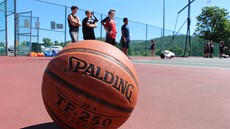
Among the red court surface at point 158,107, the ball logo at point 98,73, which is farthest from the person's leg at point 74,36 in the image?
the ball logo at point 98,73

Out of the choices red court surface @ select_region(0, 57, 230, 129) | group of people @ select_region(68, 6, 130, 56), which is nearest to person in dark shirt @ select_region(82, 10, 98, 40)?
group of people @ select_region(68, 6, 130, 56)

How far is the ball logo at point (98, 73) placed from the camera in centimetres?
206

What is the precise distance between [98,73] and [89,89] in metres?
0.15

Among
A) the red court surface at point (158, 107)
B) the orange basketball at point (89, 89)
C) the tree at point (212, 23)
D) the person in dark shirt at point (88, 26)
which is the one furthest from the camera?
the tree at point (212, 23)

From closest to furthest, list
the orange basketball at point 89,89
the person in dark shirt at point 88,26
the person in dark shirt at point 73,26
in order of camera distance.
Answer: the orange basketball at point 89,89 < the person in dark shirt at point 88,26 < the person in dark shirt at point 73,26

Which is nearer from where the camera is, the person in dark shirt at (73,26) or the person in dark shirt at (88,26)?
the person in dark shirt at (88,26)

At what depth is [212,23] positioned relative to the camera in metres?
58.9

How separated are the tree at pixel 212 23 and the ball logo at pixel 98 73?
59.0 metres

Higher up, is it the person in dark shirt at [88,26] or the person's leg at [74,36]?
the person in dark shirt at [88,26]

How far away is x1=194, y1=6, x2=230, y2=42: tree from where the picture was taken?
5700cm

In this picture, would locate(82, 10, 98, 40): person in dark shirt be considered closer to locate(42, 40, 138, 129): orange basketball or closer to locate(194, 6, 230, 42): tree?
locate(42, 40, 138, 129): orange basketball

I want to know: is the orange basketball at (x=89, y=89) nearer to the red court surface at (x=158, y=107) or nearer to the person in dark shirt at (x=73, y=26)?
the red court surface at (x=158, y=107)

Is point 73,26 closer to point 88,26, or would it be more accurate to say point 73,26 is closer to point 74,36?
point 74,36

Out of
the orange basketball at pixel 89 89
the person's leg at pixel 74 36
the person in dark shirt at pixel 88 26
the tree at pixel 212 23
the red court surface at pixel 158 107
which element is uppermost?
the tree at pixel 212 23
